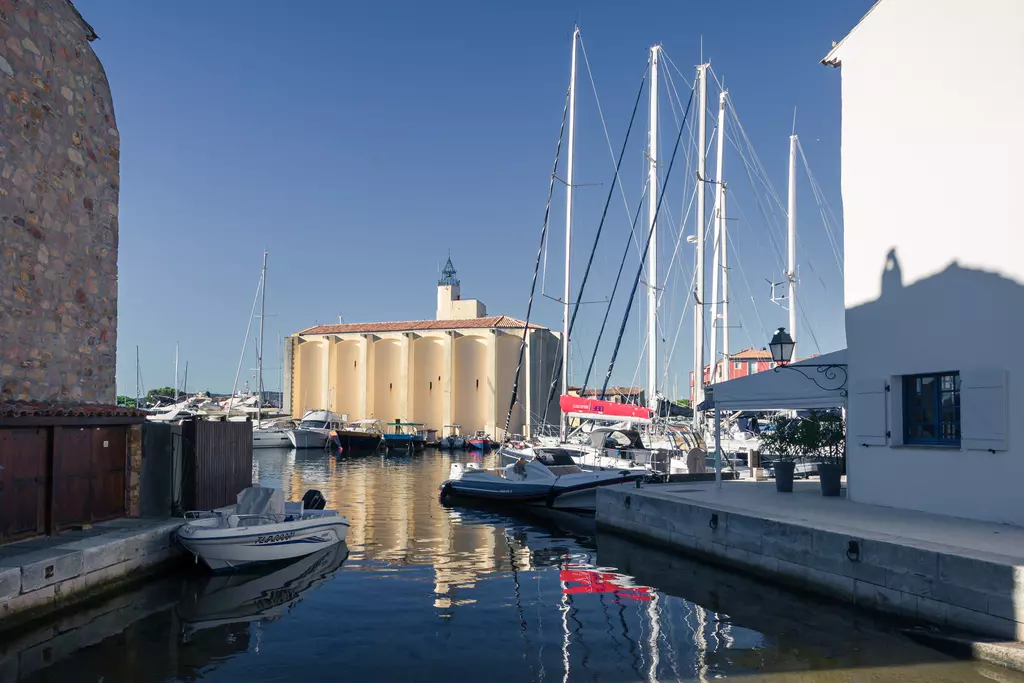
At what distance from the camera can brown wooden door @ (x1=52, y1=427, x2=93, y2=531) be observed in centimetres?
1291

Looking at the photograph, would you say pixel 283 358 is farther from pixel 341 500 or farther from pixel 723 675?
pixel 723 675

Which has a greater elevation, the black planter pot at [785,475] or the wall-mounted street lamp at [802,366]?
the wall-mounted street lamp at [802,366]

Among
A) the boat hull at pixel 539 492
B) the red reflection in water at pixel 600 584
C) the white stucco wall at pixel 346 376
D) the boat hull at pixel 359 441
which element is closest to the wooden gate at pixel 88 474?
the red reflection in water at pixel 600 584

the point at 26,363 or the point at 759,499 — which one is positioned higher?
the point at 26,363

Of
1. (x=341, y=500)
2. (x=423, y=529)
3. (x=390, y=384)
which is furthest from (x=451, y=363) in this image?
(x=423, y=529)

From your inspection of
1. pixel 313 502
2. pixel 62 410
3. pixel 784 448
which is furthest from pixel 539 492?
pixel 62 410

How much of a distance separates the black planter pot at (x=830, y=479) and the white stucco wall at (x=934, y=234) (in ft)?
2.35

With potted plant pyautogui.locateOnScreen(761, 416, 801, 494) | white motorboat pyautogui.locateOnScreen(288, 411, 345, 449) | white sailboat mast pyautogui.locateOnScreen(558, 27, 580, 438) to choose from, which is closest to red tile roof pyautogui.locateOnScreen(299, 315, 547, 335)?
white motorboat pyautogui.locateOnScreen(288, 411, 345, 449)

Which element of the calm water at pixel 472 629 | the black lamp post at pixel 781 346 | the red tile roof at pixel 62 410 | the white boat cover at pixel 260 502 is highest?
the black lamp post at pixel 781 346

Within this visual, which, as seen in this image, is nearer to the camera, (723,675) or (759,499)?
(723,675)

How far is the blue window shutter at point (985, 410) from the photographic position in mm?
11734

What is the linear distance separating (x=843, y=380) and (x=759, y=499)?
2.91 meters

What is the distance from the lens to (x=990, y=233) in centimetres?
1225

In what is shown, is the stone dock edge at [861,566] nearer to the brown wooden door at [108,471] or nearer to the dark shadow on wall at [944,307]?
the dark shadow on wall at [944,307]
